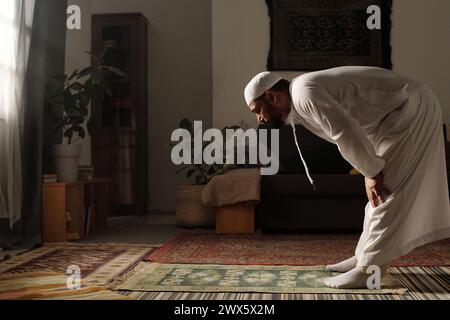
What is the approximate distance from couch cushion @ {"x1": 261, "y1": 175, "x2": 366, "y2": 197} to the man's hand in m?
1.70

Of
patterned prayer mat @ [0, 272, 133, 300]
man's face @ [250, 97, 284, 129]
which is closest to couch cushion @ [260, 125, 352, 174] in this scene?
man's face @ [250, 97, 284, 129]

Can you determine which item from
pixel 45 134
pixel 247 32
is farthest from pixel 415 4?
pixel 45 134

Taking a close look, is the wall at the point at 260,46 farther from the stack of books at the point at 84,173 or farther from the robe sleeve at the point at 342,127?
A: the robe sleeve at the point at 342,127

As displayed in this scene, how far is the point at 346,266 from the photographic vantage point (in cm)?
231

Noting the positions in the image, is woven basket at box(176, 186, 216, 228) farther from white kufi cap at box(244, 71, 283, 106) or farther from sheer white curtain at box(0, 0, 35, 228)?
white kufi cap at box(244, 71, 283, 106)

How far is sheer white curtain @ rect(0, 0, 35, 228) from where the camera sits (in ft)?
10.2

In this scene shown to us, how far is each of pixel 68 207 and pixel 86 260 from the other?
3.22ft

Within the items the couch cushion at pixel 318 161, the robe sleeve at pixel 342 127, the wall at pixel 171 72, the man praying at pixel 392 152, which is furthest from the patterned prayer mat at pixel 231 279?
the wall at pixel 171 72

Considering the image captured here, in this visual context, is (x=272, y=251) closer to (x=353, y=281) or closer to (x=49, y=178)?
(x=353, y=281)

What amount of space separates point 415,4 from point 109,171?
322cm

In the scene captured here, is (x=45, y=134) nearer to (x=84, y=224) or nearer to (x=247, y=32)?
(x=84, y=224)

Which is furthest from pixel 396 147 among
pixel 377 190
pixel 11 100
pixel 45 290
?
pixel 11 100

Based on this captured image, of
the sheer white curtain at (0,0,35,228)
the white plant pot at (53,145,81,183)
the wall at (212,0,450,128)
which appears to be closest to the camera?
the sheer white curtain at (0,0,35,228)

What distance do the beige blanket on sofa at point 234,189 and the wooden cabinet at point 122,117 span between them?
165cm
